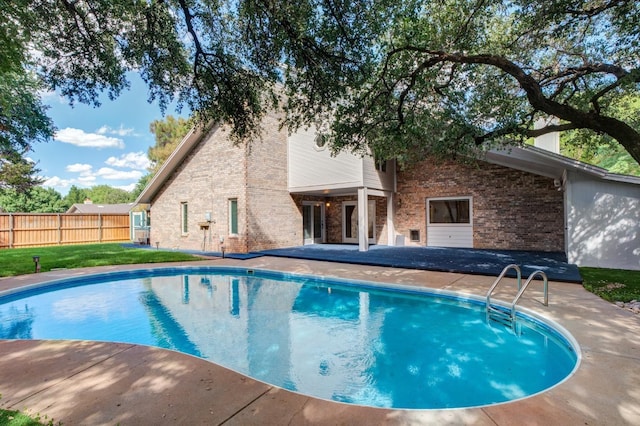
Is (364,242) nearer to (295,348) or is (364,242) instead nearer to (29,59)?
(295,348)

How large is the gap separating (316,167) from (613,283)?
10.4 m

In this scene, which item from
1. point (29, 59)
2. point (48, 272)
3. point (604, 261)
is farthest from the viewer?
point (48, 272)

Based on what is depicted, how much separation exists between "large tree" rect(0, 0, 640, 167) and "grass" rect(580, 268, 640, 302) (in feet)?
8.71

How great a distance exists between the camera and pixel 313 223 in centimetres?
1669

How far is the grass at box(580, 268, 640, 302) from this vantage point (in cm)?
615

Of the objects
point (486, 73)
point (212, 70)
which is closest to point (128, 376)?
point (212, 70)

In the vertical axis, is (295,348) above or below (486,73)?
below

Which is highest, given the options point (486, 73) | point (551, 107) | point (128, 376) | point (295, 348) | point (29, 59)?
point (486, 73)

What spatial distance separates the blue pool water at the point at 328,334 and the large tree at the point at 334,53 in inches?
160

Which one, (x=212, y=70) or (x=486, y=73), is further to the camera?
(x=486, y=73)

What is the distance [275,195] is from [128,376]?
11.5 m

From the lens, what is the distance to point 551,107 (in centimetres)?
645

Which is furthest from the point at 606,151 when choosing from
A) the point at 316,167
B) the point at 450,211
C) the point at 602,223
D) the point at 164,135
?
the point at 164,135

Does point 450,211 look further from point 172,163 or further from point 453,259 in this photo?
point 172,163
